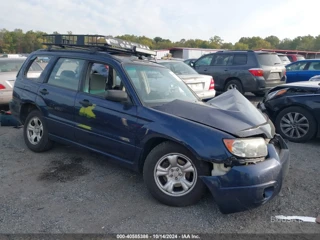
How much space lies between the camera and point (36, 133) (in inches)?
193

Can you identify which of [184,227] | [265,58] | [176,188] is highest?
[265,58]

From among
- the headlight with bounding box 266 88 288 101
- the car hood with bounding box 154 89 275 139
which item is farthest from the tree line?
the car hood with bounding box 154 89 275 139

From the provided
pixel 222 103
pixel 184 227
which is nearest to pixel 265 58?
pixel 222 103

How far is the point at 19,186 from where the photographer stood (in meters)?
3.73

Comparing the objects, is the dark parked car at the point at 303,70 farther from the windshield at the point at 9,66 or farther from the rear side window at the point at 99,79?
the windshield at the point at 9,66

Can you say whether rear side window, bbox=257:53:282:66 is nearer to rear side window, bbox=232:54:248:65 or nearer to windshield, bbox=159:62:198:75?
rear side window, bbox=232:54:248:65

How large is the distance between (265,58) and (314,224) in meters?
8.33

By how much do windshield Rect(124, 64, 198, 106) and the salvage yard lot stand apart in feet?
3.69

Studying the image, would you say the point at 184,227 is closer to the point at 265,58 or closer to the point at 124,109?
the point at 124,109

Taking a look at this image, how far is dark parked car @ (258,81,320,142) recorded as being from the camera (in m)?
5.43

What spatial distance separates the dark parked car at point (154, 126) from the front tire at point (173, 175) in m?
0.01

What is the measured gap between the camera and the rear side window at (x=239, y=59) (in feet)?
34.3

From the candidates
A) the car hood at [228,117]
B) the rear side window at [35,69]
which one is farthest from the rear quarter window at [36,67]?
the car hood at [228,117]

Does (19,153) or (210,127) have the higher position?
(210,127)
